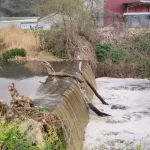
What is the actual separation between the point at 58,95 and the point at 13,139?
764 cm

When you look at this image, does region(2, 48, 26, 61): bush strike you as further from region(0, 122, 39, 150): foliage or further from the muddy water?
region(0, 122, 39, 150): foliage

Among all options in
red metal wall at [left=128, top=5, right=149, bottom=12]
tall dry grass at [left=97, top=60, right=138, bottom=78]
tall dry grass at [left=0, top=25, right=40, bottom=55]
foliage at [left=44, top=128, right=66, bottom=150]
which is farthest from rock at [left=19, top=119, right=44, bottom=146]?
red metal wall at [left=128, top=5, right=149, bottom=12]

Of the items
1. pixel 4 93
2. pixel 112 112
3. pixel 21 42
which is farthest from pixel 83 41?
pixel 4 93

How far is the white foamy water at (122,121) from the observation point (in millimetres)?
13303

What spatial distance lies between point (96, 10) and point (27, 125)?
1035 inches

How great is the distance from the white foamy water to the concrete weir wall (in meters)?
0.34

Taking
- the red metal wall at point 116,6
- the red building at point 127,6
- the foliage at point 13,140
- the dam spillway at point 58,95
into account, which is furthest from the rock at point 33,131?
the red metal wall at point 116,6

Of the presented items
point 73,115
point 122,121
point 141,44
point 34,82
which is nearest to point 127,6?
point 141,44

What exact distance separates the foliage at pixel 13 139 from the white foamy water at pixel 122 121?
371 cm

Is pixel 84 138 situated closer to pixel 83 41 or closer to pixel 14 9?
pixel 83 41

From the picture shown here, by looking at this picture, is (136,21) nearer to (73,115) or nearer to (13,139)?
(73,115)

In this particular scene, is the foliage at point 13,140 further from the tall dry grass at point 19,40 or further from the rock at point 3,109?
the tall dry grass at point 19,40

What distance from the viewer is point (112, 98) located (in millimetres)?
19828

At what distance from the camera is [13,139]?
6621mm
